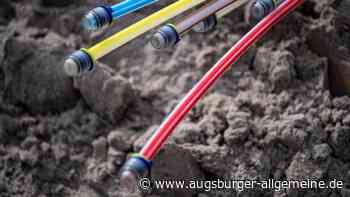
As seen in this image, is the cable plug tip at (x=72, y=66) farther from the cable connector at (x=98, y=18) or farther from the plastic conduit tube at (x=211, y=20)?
the plastic conduit tube at (x=211, y=20)

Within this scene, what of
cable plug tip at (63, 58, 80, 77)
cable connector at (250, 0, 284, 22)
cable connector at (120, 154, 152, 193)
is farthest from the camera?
cable connector at (250, 0, 284, 22)

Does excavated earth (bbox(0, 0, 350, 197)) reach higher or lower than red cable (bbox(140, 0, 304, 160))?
lower

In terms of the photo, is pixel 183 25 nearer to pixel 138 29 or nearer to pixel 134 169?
pixel 138 29

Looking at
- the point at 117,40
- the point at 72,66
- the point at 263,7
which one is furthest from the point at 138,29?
the point at 263,7

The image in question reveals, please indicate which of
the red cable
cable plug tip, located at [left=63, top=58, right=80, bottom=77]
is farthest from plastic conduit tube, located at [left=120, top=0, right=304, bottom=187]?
cable plug tip, located at [left=63, top=58, right=80, bottom=77]

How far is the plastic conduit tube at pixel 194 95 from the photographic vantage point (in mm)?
861

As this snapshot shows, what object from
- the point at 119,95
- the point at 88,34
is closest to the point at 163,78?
the point at 119,95

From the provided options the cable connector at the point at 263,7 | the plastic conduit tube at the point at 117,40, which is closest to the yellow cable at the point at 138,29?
the plastic conduit tube at the point at 117,40

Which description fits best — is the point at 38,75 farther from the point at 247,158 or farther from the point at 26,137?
the point at 247,158

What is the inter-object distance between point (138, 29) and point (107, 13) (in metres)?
0.08

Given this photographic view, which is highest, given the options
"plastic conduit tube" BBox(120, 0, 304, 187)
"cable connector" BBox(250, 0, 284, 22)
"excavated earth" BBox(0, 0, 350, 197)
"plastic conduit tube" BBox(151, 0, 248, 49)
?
"cable connector" BBox(250, 0, 284, 22)

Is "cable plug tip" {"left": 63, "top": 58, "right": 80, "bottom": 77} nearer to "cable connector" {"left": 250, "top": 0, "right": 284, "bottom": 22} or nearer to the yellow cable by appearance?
the yellow cable

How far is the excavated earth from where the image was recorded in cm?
115

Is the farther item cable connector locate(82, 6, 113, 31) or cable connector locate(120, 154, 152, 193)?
cable connector locate(82, 6, 113, 31)
